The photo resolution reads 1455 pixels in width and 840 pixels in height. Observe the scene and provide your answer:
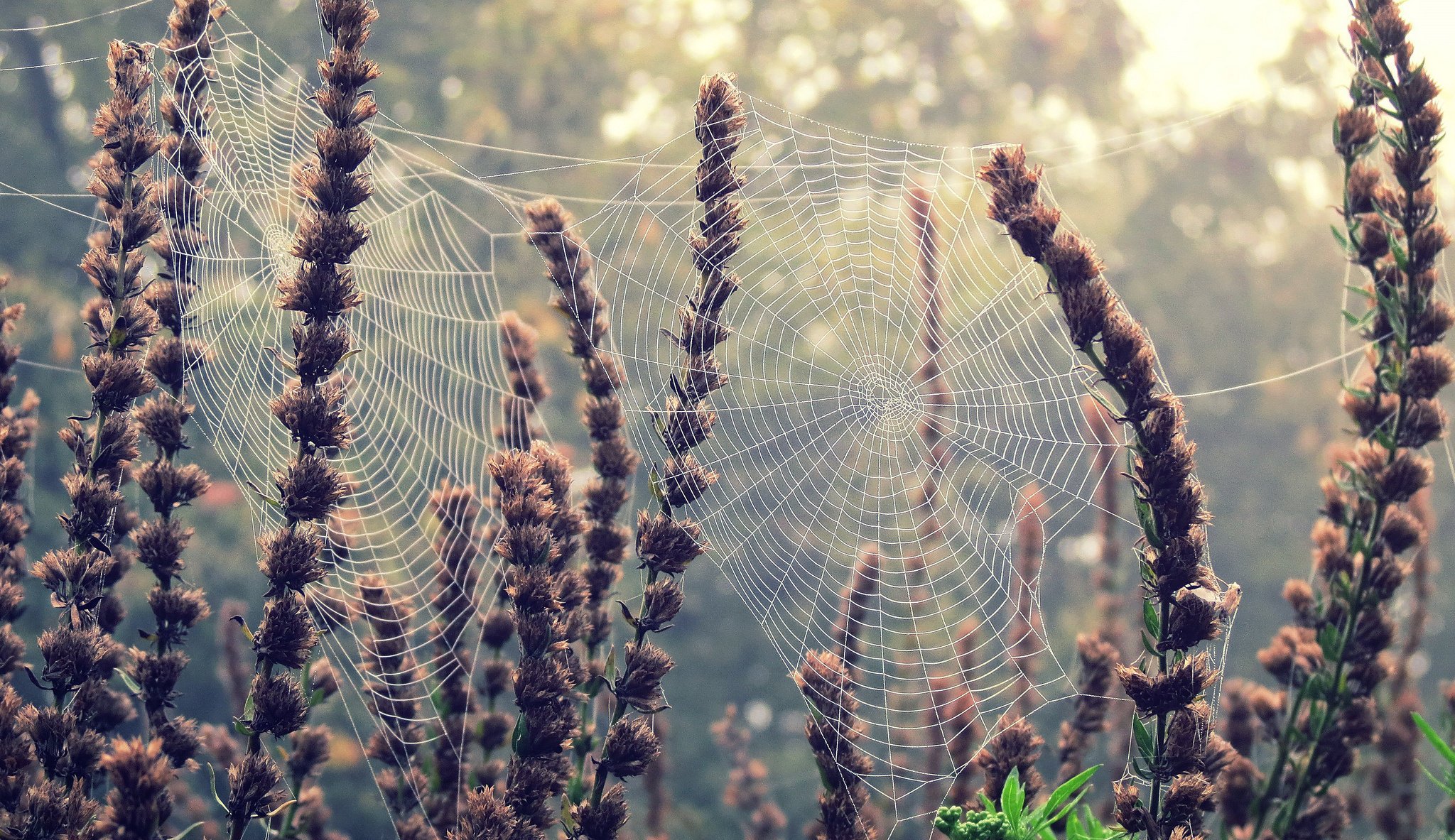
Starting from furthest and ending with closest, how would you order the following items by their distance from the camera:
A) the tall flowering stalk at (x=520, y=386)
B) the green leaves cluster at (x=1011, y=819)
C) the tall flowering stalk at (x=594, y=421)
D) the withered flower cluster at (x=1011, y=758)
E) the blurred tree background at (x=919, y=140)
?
the blurred tree background at (x=919, y=140) < the tall flowering stalk at (x=520, y=386) < the tall flowering stalk at (x=594, y=421) < the withered flower cluster at (x=1011, y=758) < the green leaves cluster at (x=1011, y=819)

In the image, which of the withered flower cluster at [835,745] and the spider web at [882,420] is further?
the spider web at [882,420]

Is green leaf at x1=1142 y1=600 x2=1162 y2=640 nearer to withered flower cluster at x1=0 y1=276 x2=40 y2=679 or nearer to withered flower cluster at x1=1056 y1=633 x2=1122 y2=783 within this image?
withered flower cluster at x1=1056 y1=633 x2=1122 y2=783

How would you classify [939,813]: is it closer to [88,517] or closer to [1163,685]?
[1163,685]

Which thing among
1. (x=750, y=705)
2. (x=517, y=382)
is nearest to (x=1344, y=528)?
(x=517, y=382)

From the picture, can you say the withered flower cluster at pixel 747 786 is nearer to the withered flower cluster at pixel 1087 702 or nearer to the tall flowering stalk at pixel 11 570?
the withered flower cluster at pixel 1087 702

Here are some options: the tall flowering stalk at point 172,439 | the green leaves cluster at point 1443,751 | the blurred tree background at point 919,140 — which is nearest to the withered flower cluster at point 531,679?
the tall flowering stalk at point 172,439
